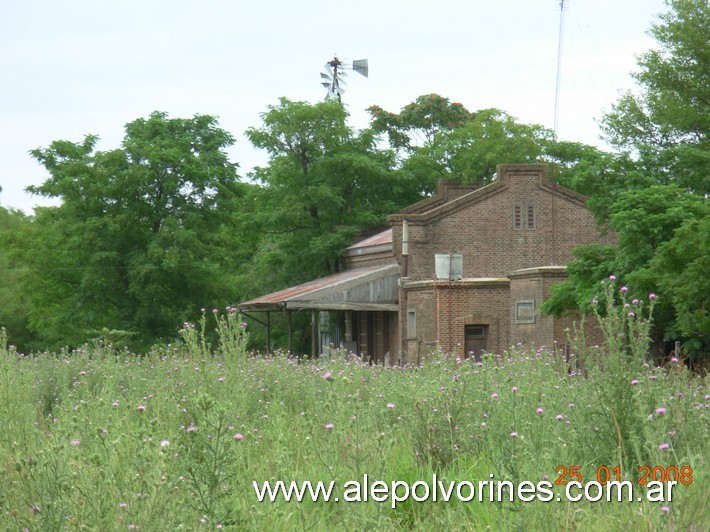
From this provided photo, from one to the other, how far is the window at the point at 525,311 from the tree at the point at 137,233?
612 inches

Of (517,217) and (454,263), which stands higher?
(517,217)

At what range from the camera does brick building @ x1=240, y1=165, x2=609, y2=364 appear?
37.2 m

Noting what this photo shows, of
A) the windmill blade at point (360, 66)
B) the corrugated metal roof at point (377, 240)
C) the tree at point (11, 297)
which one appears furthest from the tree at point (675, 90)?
the tree at point (11, 297)

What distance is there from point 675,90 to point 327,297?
18207 millimetres

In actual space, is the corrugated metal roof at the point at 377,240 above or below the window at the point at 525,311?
above

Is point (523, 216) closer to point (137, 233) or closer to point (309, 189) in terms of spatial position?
point (309, 189)

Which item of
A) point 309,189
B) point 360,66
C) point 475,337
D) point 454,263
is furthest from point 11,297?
point 475,337

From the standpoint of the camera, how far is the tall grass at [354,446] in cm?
555

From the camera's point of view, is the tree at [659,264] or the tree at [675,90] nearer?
the tree at [659,264]

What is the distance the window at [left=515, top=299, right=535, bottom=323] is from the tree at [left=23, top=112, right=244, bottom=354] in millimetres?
15539

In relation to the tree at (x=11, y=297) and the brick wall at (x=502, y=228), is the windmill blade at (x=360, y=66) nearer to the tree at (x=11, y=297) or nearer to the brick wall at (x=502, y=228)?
the tree at (x=11, y=297)

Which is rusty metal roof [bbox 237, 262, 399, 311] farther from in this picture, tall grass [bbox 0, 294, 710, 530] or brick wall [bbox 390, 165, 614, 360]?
tall grass [bbox 0, 294, 710, 530]

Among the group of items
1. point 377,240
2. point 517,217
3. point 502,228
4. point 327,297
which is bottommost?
point 327,297

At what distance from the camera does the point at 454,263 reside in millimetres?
39625
